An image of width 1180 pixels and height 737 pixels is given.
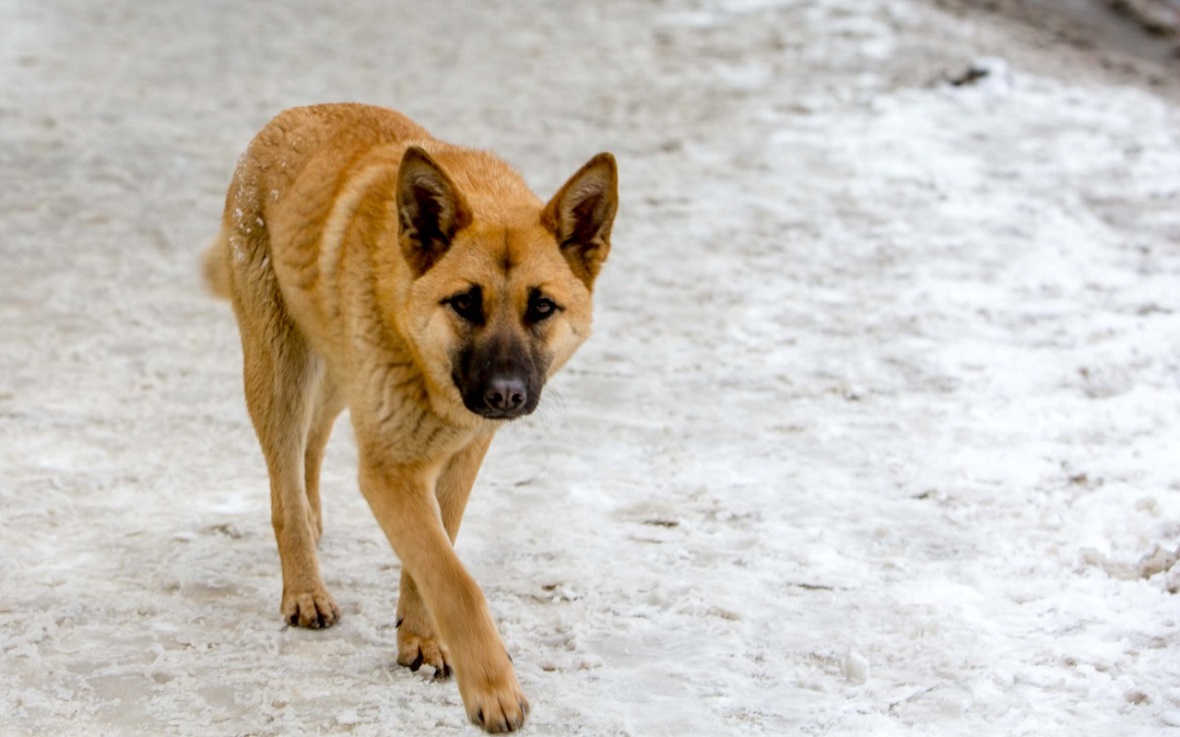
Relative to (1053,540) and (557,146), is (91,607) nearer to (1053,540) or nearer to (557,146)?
(1053,540)

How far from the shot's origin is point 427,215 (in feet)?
13.1

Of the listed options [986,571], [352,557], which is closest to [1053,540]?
Result: [986,571]

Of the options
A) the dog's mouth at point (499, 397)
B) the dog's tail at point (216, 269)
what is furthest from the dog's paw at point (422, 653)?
the dog's tail at point (216, 269)

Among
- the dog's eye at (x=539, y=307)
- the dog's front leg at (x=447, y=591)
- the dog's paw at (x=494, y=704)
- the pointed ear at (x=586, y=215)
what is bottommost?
the dog's paw at (x=494, y=704)

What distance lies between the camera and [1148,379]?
629 cm

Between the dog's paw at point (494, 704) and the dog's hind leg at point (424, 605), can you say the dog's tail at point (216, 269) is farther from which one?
the dog's paw at point (494, 704)

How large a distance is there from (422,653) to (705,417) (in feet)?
8.31

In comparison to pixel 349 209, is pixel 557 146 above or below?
below

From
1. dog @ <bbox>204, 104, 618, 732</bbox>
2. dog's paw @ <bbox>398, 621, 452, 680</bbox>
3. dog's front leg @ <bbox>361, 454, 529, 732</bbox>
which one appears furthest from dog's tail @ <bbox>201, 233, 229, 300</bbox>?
dog's paw @ <bbox>398, 621, 452, 680</bbox>

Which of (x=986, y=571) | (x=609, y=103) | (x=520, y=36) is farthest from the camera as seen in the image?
(x=520, y=36)

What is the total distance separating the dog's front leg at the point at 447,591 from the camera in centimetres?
348

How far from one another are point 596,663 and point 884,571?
125 centimetres

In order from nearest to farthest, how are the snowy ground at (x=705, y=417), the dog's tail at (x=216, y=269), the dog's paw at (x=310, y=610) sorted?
the snowy ground at (x=705, y=417), the dog's paw at (x=310, y=610), the dog's tail at (x=216, y=269)

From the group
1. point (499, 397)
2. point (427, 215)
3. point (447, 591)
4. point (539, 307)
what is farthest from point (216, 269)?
point (447, 591)
